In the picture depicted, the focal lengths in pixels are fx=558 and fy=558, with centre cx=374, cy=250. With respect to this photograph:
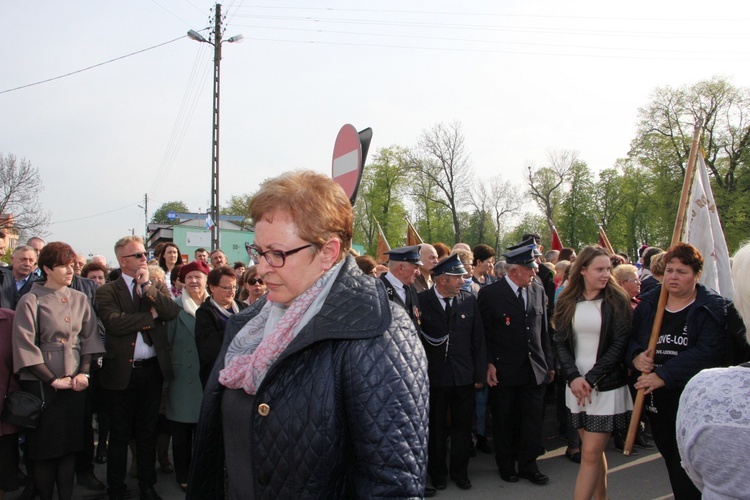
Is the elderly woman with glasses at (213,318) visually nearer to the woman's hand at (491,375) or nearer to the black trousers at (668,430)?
the woman's hand at (491,375)

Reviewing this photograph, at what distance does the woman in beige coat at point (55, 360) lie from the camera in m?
4.29

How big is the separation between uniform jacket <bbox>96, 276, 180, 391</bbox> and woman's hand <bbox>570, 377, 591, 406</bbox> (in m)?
3.49

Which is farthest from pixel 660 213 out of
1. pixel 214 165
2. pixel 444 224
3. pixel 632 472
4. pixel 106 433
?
pixel 106 433

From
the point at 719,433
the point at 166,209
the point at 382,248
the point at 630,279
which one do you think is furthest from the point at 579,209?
the point at 166,209

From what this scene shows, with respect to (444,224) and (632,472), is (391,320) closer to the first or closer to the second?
(632,472)

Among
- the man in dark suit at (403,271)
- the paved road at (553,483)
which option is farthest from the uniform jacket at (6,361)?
the man in dark suit at (403,271)

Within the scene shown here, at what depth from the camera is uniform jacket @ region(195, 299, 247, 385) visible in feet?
16.1

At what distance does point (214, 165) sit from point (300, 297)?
1687 centimetres

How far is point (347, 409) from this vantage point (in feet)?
5.51

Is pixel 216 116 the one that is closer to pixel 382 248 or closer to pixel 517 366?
pixel 382 248

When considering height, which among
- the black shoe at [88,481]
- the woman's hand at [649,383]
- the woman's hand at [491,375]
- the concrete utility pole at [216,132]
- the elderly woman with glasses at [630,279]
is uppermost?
the concrete utility pole at [216,132]

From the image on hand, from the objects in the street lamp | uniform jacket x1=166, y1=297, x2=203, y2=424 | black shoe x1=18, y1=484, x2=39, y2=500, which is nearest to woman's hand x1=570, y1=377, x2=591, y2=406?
uniform jacket x1=166, y1=297, x2=203, y2=424

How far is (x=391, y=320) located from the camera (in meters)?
1.72

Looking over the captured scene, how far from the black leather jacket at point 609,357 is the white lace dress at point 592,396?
1.5 inches
